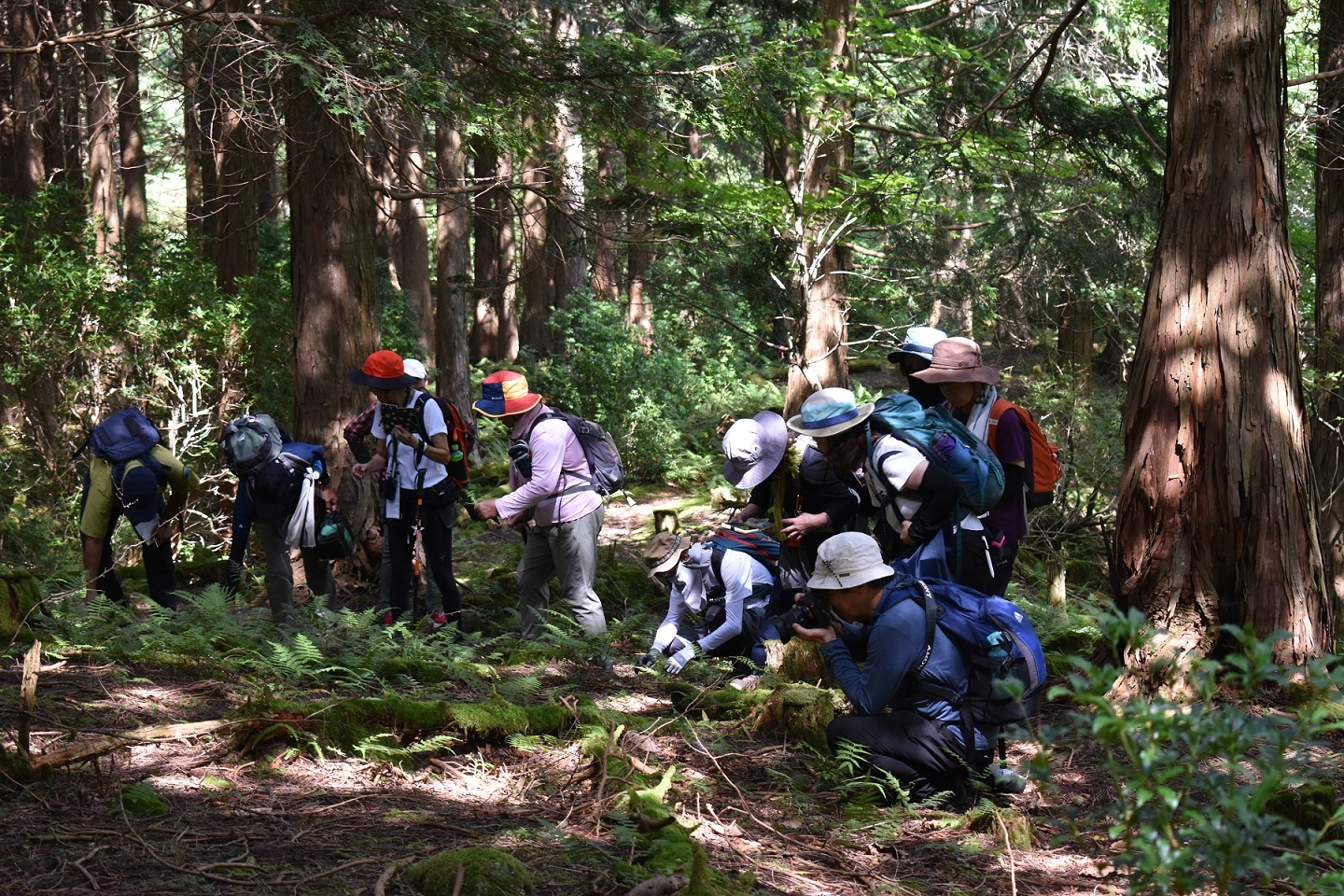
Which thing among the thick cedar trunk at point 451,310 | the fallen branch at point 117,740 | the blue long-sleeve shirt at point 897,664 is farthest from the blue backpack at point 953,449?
the thick cedar trunk at point 451,310

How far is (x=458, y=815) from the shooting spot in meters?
4.46

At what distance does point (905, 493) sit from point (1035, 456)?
0.87 meters

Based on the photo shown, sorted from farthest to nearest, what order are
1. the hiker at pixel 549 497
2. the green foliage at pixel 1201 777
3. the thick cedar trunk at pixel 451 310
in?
the thick cedar trunk at pixel 451 310
the hiker at pixel 549 497
the green foliage at pixel 1201 777

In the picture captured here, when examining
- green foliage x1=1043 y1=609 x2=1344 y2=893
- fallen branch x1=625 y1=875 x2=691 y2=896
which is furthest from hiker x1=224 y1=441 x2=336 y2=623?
green foliage x1=1043 y1=609 x2=1344 y2=893

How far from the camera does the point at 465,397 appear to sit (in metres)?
17.8

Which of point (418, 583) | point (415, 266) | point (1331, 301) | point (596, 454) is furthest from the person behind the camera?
point (415, 266)

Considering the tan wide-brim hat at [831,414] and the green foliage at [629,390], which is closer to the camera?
the tan wide-brim hat at [831,414]

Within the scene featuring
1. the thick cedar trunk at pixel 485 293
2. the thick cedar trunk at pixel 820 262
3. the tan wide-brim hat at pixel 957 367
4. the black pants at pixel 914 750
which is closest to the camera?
the black pants at pixel 914 750

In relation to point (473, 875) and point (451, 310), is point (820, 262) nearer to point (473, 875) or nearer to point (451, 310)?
point (451, 310)

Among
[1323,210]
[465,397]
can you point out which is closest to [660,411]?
[465,397]

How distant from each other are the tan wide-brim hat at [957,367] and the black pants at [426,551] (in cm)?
363

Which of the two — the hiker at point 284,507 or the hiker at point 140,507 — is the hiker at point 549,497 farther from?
the hiker at point 140,507

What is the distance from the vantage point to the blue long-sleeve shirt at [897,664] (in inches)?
191

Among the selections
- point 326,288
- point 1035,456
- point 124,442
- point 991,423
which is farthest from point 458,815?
point 326,288
